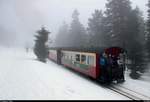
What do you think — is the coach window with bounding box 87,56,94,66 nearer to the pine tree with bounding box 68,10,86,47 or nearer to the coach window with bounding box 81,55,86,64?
the coach window with bounding box 81,55,86,64

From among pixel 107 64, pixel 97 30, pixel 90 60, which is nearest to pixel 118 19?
pixel 97 30

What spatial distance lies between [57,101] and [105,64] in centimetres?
902

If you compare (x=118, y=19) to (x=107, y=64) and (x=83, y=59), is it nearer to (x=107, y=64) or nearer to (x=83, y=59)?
(x=83, y=59)

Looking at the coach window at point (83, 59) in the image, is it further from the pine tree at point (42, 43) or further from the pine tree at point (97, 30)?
the pine tree at point (97, 30)

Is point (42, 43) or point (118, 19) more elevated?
point (118, 19)

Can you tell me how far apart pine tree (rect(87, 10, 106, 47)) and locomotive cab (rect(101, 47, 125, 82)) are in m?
20.2

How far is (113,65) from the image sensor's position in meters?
18.9

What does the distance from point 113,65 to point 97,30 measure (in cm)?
2727

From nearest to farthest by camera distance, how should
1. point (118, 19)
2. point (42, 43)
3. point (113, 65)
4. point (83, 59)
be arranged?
point (113, 65) → point (83, 59) → point (118, 19) → point (42, 43)

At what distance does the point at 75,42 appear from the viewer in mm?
55781

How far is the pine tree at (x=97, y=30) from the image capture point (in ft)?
138

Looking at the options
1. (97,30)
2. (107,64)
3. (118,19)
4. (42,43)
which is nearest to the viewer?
(107,64)

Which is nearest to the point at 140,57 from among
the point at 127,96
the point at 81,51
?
the point at 81,51

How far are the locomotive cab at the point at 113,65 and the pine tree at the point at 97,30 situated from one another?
20171 millimetres
